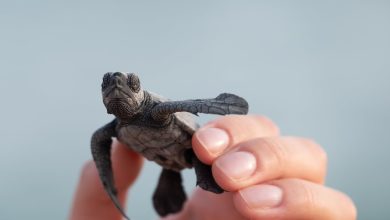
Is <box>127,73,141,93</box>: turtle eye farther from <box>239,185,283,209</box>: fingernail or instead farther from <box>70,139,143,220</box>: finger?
<box>70,139,143,220</box>: finger

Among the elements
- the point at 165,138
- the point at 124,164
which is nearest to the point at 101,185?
the point at 124,164

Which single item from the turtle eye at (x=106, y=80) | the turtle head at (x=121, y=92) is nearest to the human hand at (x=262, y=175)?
A: the turtle head at (x=121, y=92)

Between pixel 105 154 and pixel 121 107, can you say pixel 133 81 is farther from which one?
pixel 105 154

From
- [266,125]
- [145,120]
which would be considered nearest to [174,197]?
[266,125]

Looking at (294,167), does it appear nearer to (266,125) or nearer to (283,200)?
(283,200)

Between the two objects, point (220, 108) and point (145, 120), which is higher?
point (220, 108)
